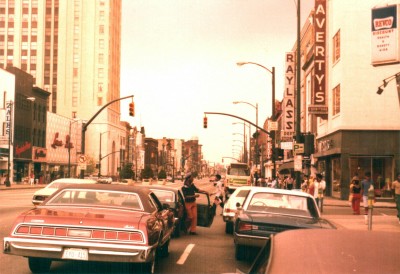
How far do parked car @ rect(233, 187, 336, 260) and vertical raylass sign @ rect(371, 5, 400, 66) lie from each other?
16.8 m

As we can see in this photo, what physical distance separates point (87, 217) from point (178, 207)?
659 centimetres

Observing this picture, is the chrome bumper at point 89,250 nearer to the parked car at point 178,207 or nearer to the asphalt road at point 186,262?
the asphalt road at point 186,262

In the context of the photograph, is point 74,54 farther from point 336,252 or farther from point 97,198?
point 336,252

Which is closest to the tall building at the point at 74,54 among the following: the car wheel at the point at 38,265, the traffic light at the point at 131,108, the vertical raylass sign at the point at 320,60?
the vertical raylass sign at the point at 320,60

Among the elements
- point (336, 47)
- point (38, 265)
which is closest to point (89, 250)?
point (38, 265)

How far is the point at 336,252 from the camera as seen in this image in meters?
3.99

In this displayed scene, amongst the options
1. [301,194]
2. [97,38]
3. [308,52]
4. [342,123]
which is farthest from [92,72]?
[301,194]

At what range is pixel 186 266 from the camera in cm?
1057

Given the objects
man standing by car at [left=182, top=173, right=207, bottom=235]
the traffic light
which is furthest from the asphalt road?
the traffic light

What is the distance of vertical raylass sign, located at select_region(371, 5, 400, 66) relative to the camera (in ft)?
89.0

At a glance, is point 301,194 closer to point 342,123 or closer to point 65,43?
point 342,123

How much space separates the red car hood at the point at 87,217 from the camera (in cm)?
834

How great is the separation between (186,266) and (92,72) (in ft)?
402

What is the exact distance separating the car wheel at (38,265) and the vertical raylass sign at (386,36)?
848 inches
